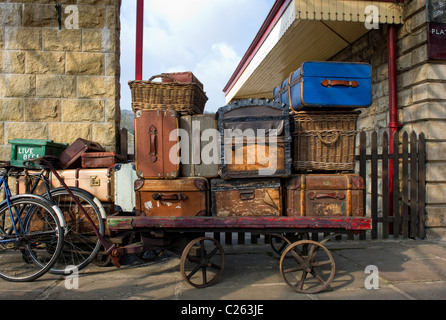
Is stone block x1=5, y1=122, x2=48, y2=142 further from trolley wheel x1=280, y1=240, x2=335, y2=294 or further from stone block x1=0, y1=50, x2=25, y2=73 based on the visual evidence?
trolley wheel x1=280, y1=240, x2=335, y2=294

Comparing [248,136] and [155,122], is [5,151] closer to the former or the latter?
[155,122]

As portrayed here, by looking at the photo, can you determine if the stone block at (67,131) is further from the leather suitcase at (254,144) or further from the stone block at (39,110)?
the leather suitcase at (254,144)

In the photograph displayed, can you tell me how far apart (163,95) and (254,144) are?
1202 mm

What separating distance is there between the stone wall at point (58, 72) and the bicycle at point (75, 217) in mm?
1163

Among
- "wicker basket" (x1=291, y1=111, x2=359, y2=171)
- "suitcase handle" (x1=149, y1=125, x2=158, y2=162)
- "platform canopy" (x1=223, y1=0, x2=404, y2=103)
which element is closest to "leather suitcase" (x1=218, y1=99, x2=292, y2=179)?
"wicker basket" (x1=291, y1=111, x2=359, y2=171)

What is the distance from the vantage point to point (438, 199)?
570 cm

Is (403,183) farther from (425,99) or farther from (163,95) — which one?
(163,95)

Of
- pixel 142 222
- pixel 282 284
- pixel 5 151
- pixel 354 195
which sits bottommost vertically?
pixel 282 284

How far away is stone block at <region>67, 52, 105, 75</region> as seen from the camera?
17.4 ft

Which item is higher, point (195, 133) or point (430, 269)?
point (195, 133)

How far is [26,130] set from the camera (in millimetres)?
5250

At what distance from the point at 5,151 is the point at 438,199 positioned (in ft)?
22.9

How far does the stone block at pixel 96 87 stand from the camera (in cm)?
531

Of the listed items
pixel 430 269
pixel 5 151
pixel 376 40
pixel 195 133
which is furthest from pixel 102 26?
pixel 430 269
